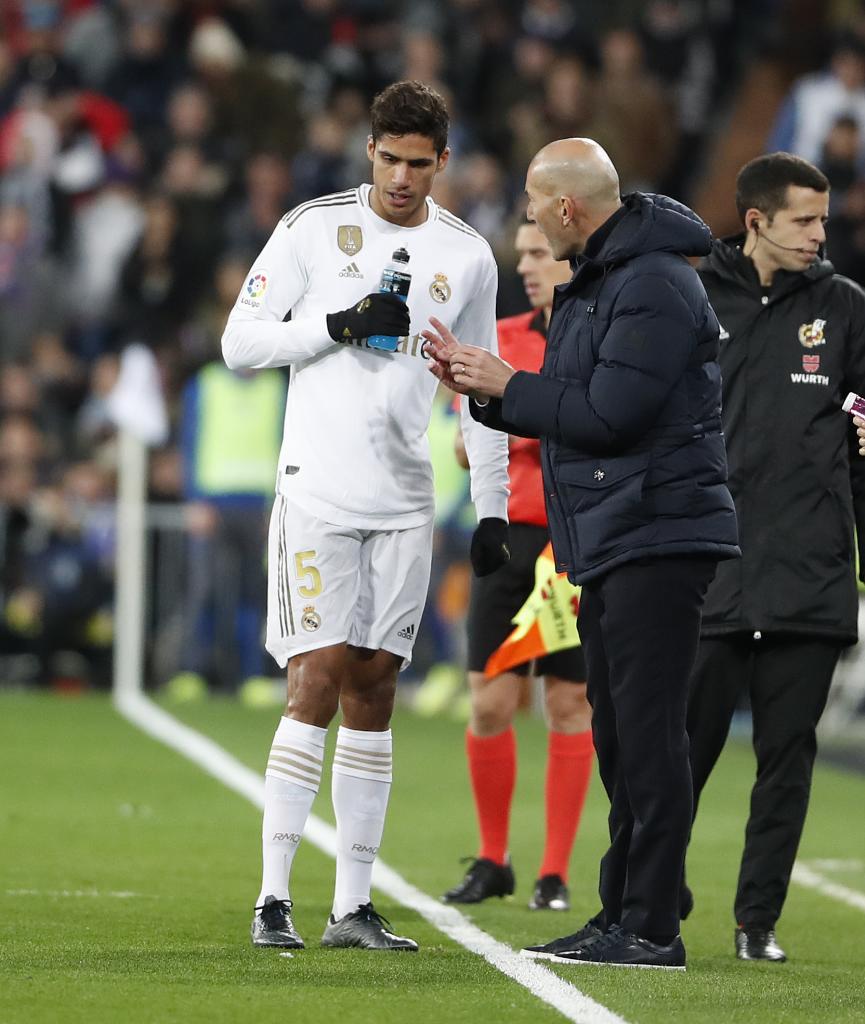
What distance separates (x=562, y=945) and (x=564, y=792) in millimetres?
1759

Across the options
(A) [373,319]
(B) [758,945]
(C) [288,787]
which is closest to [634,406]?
(A) [373,319]

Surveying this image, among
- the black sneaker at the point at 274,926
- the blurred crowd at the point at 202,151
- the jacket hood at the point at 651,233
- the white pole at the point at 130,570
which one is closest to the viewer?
the jacket hood at the point at 651,233

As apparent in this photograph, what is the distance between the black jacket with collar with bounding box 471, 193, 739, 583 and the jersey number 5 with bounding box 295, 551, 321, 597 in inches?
28.8

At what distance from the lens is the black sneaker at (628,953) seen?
18.8 feet

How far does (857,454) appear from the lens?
6711mm

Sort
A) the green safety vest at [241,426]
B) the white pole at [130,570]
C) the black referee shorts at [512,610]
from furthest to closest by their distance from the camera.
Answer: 1. the white pole at [130,570]
2. the green safety vest at [241,426]
3. the black referee shorts at [512,610]

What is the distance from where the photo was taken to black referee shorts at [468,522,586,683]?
7.75 meters

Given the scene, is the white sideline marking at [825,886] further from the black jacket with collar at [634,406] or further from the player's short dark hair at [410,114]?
the player's short dark hair at [410,114]

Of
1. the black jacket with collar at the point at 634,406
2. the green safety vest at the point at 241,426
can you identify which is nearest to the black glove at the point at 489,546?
the black jacket with collar at the point at 634,406

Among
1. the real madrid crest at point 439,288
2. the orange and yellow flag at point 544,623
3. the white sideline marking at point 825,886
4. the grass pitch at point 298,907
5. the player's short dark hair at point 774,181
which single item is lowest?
the white sideline marking at point 825,886

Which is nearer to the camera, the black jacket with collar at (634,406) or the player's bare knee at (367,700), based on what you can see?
the black jacket with collar at (634,406)

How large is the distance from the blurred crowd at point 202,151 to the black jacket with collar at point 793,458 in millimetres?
8687

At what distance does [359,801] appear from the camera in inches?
249

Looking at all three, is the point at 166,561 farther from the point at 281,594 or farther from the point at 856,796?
the point at 281,594
